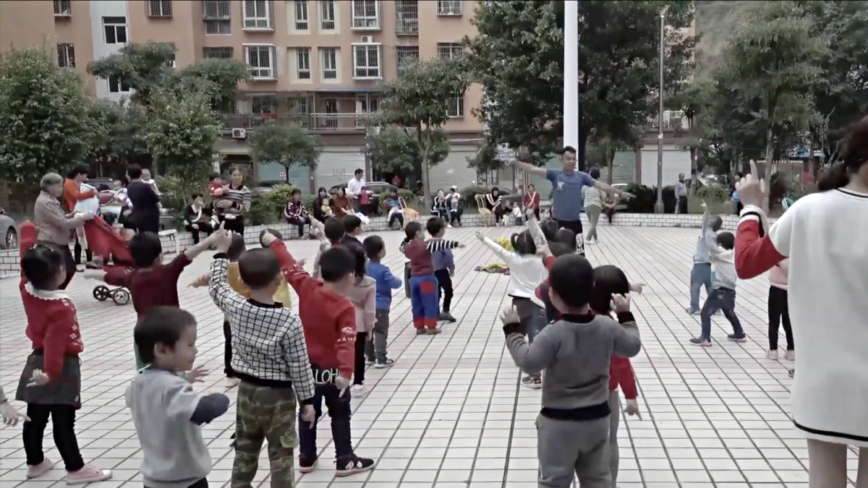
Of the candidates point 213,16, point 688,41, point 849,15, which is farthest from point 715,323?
point 213,16

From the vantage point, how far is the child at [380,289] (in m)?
6.40

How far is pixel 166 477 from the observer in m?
2.80

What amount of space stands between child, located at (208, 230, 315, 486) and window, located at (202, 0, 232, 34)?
36689 mm

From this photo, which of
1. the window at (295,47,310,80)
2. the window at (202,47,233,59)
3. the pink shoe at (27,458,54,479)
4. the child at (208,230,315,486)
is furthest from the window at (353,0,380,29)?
the child at (208,230,315,486)

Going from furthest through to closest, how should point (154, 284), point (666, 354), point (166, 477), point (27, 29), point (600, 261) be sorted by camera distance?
1. point (27, 29)
2. point (600, 261)
3. point (666, 354)
4. point (154, 284)
5. point (166, 477)

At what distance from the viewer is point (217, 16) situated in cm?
3716

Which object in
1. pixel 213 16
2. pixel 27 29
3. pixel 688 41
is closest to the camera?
pixel 688 41

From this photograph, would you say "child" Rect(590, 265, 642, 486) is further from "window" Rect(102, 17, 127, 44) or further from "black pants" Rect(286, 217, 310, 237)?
"window" Rect(102, 17, 127, 44)

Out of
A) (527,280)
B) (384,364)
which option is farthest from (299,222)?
(527,280)

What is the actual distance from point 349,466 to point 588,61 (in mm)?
19892

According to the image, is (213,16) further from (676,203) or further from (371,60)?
(676,203)

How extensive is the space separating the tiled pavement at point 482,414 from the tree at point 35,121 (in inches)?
316

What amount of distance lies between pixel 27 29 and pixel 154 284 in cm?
3029

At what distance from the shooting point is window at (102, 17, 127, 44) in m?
36.3
